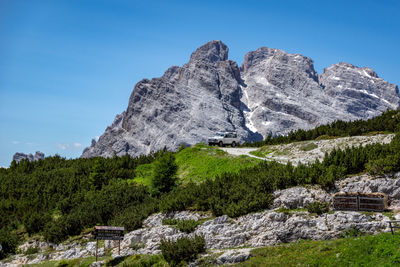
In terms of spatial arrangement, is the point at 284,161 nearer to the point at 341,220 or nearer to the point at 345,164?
the point at 345,164

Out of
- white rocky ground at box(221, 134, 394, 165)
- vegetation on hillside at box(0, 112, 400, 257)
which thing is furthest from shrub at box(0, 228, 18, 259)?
white rocky ground at box(221, 134, 394, 165)

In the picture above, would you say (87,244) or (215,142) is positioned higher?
(215,142)

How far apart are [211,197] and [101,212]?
1005cm

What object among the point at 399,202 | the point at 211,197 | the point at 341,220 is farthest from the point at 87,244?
the point at 399,202

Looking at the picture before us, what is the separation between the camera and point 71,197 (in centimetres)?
3303

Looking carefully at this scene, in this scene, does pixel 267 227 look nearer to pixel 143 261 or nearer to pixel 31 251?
pixel 143 261

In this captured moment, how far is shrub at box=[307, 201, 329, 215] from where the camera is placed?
63.6 ft

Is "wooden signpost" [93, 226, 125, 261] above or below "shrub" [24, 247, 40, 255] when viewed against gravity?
above

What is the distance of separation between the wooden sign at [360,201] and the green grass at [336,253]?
4.10 meters

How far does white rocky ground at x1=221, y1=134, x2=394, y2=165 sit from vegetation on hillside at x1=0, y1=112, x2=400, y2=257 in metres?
3.73

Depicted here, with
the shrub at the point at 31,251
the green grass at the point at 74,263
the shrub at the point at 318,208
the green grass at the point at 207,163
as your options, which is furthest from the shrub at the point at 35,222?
the shrub at the point at 318,208

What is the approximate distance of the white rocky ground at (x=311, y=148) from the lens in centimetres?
2898

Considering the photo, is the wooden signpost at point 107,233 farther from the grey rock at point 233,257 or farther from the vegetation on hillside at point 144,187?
the grey rock at point 233,257

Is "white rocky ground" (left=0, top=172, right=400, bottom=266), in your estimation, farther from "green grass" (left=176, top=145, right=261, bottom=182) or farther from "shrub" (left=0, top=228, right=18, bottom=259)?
"green grass" (left=176, top=145, right=261, bottom=182)
